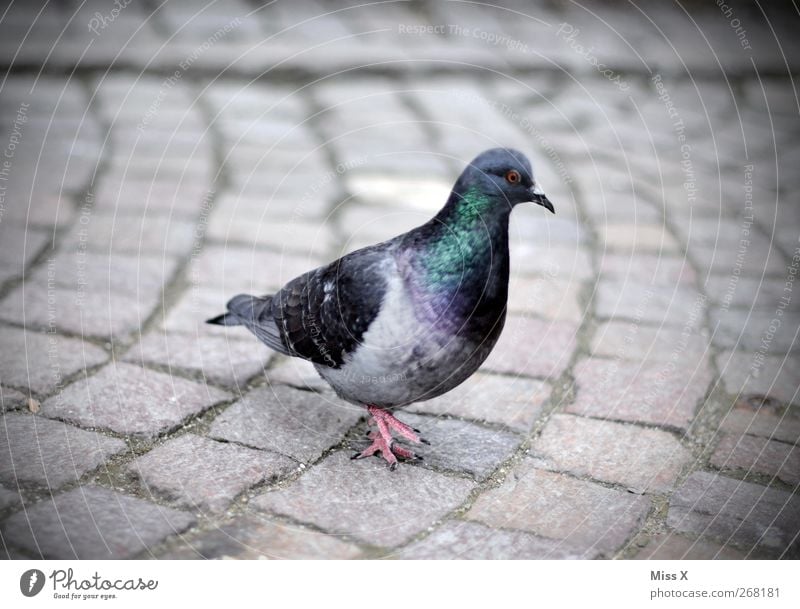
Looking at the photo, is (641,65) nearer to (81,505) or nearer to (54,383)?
(54,383)

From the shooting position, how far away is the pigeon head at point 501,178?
2820mm

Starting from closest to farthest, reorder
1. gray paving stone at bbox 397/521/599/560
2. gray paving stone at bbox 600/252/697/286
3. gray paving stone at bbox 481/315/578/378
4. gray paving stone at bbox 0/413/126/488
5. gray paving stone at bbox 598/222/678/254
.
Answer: gray paving stone at bbox 397/521/599/560, gray paving stone at bbox 0/413/126/488, gray paving stone at bbox 481/315/578/378, gray paving stone at bbox 600/252/697/286, gray paving stone at bbox 598/222/678/254

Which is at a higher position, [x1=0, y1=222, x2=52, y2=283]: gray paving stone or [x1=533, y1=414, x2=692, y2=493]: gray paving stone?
[x1=533, y1=414, x2=692, y2=493]: gray paving stone

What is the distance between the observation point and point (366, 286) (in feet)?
9.44

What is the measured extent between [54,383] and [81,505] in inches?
33.9

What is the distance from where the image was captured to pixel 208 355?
3.70 m

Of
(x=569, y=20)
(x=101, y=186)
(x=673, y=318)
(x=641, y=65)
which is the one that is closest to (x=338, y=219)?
(x=101, y=186)

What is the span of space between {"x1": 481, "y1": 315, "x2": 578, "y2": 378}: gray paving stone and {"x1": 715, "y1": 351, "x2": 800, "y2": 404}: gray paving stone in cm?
67

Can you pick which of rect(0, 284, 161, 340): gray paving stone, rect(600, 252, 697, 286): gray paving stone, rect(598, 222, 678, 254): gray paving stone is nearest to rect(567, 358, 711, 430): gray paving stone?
rect(600, 252, 697, 286): gray paving stone

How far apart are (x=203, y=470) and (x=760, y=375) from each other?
2.38 m

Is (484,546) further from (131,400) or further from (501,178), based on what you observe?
(131,400)

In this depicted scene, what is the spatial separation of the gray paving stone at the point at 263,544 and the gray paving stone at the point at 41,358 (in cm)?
116

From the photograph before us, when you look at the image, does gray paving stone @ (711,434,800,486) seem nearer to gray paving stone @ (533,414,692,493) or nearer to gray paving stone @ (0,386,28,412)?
gray paving stone @ (533,414,692,493)

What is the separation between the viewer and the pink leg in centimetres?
304
